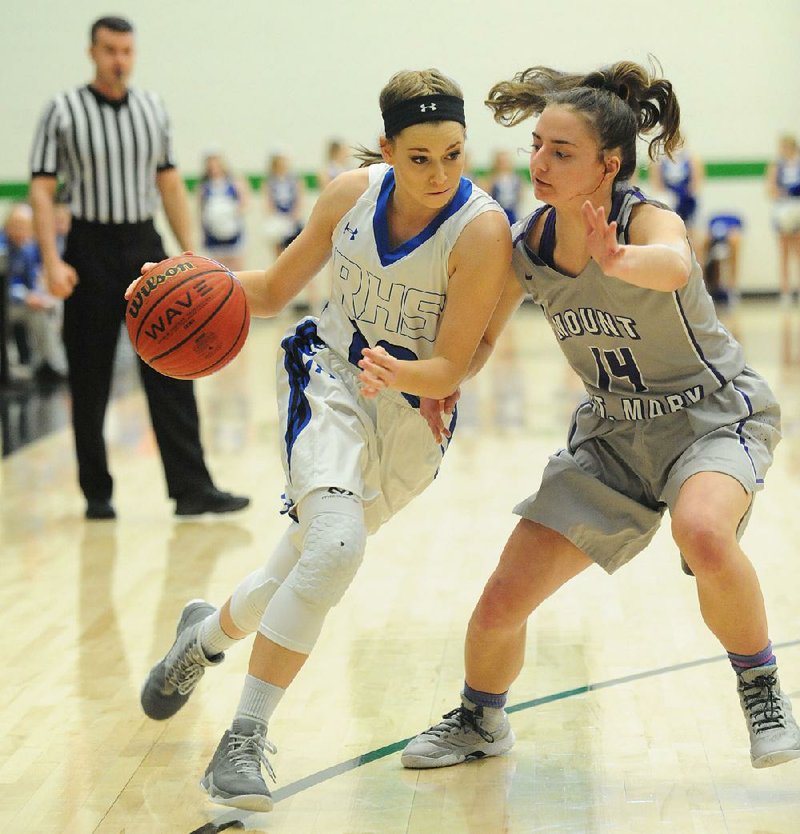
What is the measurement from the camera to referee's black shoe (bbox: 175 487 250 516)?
5.48 metres

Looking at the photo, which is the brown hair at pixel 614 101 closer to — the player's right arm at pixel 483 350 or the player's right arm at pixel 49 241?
the player's right arm at pixel 483 350

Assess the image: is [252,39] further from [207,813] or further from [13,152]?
[207,813]

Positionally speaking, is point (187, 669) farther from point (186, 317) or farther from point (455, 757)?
point (186, 317)

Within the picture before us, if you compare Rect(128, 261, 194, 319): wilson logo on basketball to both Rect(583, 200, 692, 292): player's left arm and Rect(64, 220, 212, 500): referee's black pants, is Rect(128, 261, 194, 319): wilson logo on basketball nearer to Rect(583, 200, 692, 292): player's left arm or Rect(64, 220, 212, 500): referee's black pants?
Rect(583, 200, 692, 292): player's left arm

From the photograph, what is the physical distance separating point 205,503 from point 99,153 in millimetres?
1485

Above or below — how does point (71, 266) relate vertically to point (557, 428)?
above

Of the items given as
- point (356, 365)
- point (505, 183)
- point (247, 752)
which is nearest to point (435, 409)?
point (356, 365)

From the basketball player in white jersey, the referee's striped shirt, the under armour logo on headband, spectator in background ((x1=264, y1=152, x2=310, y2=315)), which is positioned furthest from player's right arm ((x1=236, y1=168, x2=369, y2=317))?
spectator in background ((x1=264, y1=152, x2=310, y2=315))

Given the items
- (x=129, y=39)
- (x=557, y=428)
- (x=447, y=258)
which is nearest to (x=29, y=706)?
(x=447, y=258)

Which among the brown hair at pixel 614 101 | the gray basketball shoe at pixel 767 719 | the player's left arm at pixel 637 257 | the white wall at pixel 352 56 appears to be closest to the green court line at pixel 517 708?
the gray basketball shoe at pixel 767 719

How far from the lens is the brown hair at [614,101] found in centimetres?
266

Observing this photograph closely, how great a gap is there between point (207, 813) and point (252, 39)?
1414cm

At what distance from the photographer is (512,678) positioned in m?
2.96

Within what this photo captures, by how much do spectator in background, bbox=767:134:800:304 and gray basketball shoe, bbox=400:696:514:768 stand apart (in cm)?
1285
